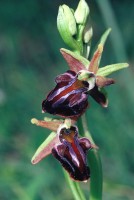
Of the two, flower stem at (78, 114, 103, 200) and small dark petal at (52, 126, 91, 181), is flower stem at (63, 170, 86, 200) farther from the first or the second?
small dark petal at (52, 126, 91, 181)

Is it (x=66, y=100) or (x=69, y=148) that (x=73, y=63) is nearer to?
(x=66, y=100)

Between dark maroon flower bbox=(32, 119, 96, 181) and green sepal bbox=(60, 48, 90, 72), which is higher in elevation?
green sepal bbox=(60, 48, 90, 72)

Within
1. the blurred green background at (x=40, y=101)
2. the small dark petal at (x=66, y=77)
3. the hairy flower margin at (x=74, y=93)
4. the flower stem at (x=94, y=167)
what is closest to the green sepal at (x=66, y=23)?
the hairy flower margin at (x=74, y=93)

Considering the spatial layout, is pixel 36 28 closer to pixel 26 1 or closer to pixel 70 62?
pixel 26 1

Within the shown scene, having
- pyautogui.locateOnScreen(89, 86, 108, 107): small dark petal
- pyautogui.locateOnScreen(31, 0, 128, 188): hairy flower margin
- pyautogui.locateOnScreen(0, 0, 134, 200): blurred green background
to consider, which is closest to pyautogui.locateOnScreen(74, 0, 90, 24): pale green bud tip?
pyautogui.locateOnScreen(31, 0, 128, 188): hairy flower margin

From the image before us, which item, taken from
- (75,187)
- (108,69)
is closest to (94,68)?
(108,69)

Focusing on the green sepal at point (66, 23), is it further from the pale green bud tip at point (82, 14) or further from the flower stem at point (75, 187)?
the flower stem at point (75, 187)

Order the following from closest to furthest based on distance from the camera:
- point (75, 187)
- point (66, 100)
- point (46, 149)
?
point (66, 100) < point (46, 149) < point (75, 187)
